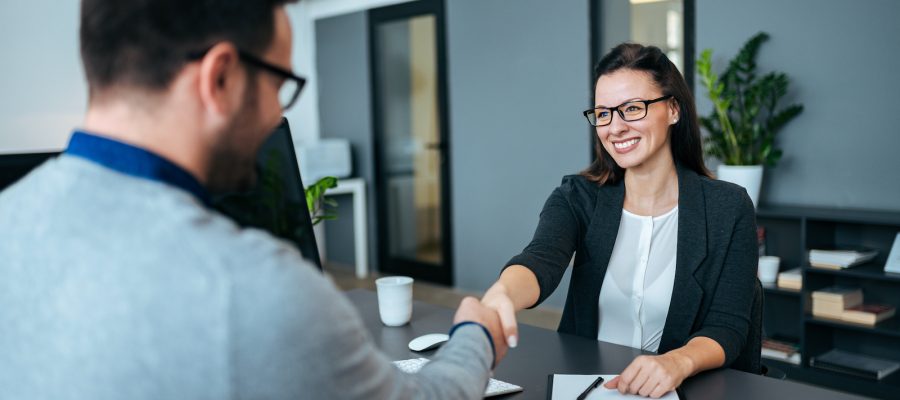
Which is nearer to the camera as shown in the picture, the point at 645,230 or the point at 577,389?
the point at 577,389

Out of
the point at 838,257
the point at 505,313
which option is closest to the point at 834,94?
the point at 838,257

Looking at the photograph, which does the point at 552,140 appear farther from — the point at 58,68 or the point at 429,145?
the point at 58,68

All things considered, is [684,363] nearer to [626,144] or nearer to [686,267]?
[686,267]

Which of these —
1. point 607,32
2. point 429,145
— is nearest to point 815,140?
point 607,32

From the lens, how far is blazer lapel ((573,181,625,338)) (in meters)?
1.84

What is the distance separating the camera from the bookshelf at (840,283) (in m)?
3.18

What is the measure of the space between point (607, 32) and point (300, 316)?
13.6 feet

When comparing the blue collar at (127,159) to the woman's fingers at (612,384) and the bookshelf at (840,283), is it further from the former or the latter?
the bookshelf at (840,283)

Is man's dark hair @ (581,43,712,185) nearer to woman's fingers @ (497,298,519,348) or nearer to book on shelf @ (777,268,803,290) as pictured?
woman's fingers @ (497,298,519,348)

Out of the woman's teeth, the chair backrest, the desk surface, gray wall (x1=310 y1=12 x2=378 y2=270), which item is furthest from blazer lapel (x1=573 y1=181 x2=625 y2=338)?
gray wall (x1=310 y1=12 x2=378 y2=270)

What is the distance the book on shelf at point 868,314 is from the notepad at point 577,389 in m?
2.41

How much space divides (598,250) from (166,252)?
138 cm

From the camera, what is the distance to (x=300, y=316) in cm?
65

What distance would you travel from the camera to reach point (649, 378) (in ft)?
4.10
